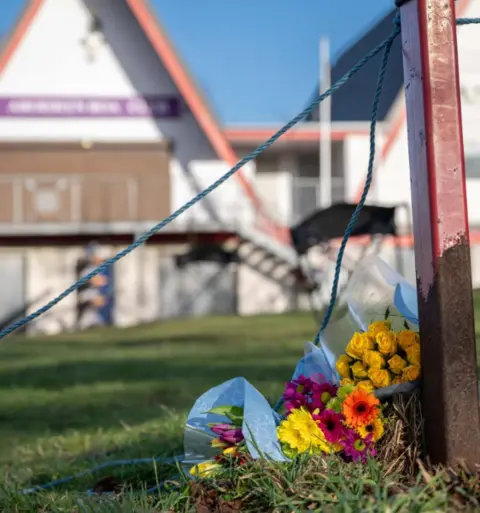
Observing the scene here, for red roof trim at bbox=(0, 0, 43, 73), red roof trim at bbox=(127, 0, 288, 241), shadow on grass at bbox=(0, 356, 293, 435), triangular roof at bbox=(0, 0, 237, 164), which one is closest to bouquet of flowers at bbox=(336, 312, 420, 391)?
shadow on grass at bbox=(0, 356, 293, 435)

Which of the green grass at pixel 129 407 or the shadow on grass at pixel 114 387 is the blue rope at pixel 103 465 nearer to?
the green grass at pixel 129 407

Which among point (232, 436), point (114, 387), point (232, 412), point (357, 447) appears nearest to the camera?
point (357, 447)

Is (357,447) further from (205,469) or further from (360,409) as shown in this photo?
(205,469)

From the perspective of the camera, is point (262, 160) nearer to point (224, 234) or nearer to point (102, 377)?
point (224, 234)

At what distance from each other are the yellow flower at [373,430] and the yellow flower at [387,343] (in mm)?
241

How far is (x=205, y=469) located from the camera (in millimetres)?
3180

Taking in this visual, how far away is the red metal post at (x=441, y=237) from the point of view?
2.85 meters

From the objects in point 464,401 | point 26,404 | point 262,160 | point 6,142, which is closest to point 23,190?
point 6,142

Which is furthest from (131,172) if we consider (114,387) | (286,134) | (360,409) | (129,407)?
(360,409)

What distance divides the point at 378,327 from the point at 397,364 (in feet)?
0.75

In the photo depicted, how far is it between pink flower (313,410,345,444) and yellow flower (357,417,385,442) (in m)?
0.07

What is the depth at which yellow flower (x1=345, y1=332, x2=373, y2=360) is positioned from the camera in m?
3.21

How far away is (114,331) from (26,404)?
1114 centimetres

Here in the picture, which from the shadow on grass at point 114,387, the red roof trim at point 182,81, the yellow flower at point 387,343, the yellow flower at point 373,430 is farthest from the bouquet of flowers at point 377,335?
the red roof trim at point 182,81
